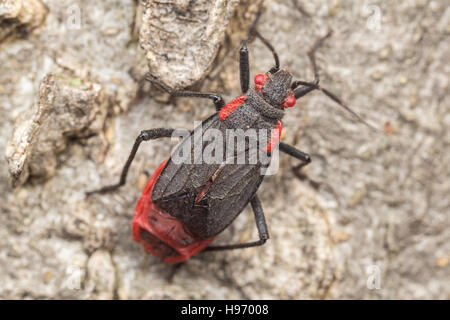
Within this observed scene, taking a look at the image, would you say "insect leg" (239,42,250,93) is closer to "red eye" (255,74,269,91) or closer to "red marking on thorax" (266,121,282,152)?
"red eye" (255,74,269,91)

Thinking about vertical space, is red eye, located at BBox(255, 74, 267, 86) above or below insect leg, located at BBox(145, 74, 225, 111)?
above

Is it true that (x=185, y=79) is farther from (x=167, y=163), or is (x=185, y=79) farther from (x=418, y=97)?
(x=418, y=97)

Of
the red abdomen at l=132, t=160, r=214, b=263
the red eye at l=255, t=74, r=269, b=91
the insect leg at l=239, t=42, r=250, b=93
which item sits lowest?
the red abdomen at l=132, t=160, r=214, b=263

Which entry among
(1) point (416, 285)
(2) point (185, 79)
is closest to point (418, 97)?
(1) point (416, 285)

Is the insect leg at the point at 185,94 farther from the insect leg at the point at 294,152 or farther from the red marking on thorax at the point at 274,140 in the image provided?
the insect leg at the point at 294,152

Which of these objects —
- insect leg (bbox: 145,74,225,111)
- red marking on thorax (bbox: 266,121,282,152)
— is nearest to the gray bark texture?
insect leg (bbox: 145,74,225,111)
